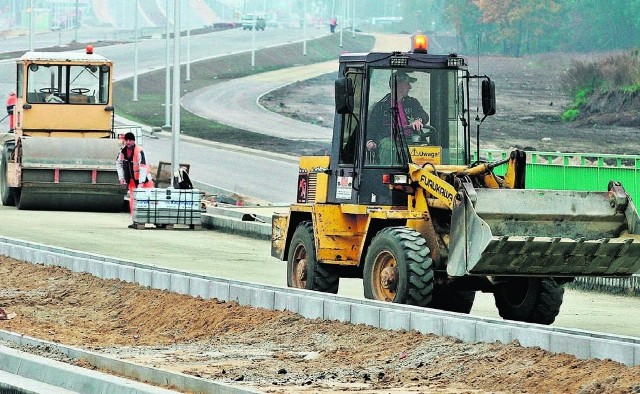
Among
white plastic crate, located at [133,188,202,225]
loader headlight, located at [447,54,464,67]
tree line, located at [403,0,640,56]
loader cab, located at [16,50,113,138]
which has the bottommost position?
white plastic crate, located at [133,188,202,225]

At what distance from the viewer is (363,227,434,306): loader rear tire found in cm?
1531

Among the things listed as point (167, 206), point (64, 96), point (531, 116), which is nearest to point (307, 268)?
point (167, 206)

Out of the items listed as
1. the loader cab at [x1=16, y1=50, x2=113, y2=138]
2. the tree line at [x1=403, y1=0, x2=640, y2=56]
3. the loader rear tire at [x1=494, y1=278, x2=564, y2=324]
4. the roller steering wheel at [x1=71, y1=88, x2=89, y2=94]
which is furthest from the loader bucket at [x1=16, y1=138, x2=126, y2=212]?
the tree line at [x1=403, y1=0, x2=640, y2=56]

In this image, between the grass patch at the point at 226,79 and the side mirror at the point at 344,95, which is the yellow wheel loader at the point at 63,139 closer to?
the grass patch at the point at 226,79

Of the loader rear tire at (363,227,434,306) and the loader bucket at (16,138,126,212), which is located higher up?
the loader bucket at (16,138,126,212)

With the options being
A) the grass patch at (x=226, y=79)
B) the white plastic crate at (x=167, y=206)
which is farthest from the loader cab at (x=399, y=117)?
the white plastic crate at (x=167, y=206)

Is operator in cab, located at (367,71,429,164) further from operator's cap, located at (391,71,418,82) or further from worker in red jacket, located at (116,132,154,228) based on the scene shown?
worker in red jacket, located at (116,132,154,228)

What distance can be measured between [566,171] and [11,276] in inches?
409

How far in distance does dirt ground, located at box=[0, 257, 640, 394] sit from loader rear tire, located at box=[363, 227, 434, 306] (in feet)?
3.27

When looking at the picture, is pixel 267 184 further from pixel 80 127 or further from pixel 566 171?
pixel 566 171

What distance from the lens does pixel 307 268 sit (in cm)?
1778

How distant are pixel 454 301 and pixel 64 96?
18761mm

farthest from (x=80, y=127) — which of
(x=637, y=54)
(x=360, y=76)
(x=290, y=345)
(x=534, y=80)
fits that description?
(x=534, y=80)

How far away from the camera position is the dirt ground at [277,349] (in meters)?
11.2
